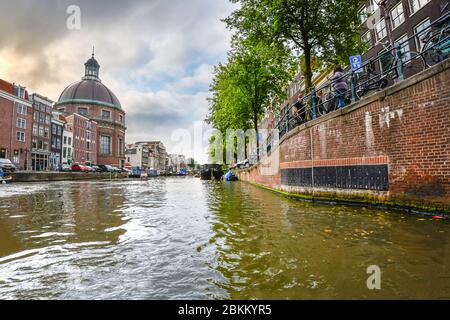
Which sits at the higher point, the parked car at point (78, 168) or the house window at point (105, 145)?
the house window at point (105, 145)

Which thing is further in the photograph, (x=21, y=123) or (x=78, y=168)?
(x=21, y=123)

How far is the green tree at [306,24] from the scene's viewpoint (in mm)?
12742

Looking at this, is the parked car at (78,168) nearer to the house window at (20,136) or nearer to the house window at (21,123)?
the house window at (20,136)

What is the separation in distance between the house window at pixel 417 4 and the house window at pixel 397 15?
77 cm

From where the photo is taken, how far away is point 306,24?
43.1ft

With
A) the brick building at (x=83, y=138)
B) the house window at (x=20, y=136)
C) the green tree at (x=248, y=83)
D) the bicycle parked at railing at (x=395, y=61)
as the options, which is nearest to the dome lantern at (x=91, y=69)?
the brick building at (x=83, y=138)

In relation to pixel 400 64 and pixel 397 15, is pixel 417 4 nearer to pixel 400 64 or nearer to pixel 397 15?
pixel 397 15

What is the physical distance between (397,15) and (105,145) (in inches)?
3131

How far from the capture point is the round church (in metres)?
76.3

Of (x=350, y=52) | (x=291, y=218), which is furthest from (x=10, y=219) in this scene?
(x=350, y=52)

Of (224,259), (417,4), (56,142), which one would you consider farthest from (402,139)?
(56,142)

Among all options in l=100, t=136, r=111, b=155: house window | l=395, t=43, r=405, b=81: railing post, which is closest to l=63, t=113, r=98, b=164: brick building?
l=100, t=136, r=111, b=155: house window

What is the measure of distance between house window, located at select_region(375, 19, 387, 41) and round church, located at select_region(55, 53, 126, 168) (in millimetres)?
75141

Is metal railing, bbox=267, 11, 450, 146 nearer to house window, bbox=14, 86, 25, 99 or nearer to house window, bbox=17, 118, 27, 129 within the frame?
house window, bbox=17, 118, 27, 129
